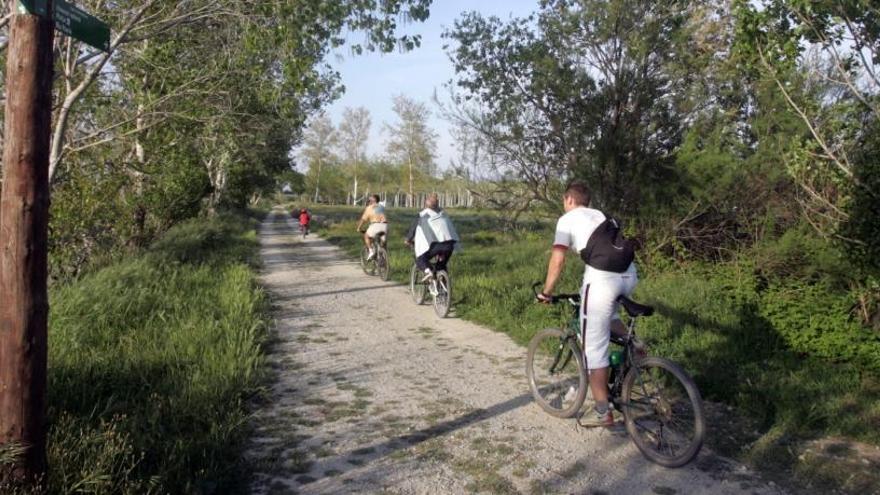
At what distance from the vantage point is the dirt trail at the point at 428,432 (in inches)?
150

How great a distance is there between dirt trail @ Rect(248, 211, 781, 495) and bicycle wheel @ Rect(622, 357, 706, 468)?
12 centimetres

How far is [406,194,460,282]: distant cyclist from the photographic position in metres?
9.58

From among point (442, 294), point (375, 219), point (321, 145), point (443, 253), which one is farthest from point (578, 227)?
point (321, 145)

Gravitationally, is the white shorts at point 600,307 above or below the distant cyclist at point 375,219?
below

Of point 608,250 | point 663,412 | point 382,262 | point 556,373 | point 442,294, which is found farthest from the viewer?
point 382,262

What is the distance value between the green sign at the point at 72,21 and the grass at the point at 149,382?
2290 mm

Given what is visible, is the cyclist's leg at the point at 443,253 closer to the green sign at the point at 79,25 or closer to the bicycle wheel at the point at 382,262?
the bicycle wheel at the point at 382,262

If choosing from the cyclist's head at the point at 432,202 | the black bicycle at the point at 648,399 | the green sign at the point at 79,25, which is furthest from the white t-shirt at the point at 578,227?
the cyclist's head at the point at 432,202

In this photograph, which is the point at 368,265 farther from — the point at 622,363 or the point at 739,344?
the point at 622,363

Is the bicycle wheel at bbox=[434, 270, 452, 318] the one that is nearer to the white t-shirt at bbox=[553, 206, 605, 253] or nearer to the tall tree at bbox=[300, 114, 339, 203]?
the white t-shirt at bbox=[553, 206, 605, 253]

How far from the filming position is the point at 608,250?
4309 millimetres

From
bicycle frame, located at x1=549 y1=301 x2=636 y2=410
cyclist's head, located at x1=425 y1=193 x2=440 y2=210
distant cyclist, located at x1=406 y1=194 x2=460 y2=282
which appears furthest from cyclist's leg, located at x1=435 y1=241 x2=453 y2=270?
bicycle frame, located at x1=549 y1=301 x2=636 y2=410

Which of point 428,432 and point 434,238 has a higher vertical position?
point 434,238

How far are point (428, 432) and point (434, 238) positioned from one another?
5.22 metres
